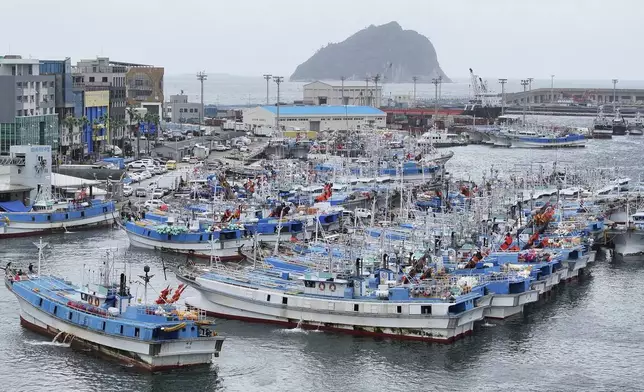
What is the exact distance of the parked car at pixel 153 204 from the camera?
48438 mm

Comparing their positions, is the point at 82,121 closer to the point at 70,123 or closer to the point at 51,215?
the point at 70,123

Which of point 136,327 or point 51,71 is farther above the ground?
point 51,71

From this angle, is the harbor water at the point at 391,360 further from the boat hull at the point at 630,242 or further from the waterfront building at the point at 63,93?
the waterfront building at the point at 63,93

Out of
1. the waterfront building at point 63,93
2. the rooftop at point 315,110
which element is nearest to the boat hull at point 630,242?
the waterfront building at point 63,93

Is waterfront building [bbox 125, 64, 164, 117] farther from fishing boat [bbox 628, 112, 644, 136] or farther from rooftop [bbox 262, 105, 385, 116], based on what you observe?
fishing boat [bbox 628, 112, 644, 136]

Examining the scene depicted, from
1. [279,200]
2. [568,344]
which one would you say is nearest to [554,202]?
[279,200]

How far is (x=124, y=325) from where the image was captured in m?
26.5

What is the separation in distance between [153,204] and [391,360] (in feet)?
75.3

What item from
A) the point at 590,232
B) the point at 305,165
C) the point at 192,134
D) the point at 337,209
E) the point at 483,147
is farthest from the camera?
the point at 483,147

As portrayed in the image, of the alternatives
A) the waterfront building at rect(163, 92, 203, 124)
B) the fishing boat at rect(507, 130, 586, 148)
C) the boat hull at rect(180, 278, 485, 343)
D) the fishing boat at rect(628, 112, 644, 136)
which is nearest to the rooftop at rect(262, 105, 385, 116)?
the waterfront building at rect(163, 92, 203, 124)

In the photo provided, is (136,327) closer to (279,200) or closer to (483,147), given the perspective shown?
(279,200)

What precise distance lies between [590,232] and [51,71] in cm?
3080

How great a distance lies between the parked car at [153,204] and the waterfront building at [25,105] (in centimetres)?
870

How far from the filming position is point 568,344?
29984 millimetres
